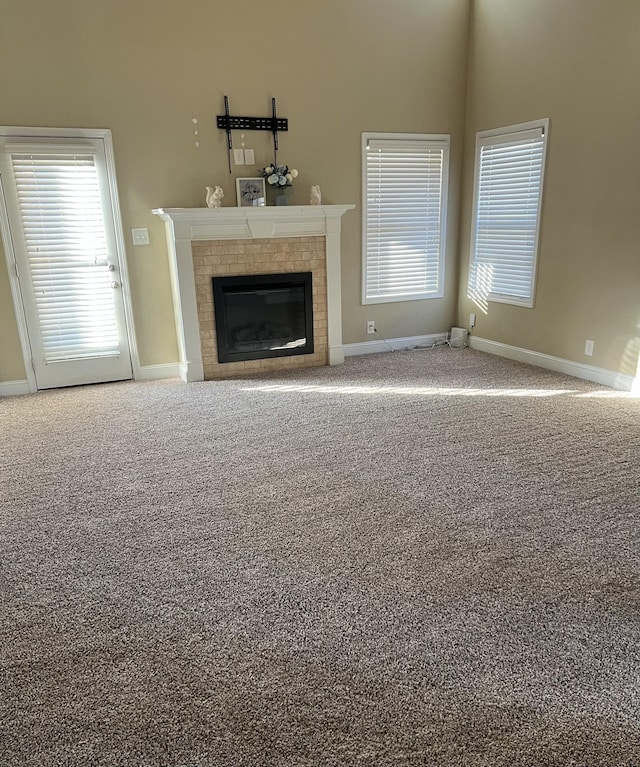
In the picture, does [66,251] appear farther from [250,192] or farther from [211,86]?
[211,86]

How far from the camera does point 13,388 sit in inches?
190

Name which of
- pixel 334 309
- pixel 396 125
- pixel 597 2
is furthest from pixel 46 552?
pixel 597 2

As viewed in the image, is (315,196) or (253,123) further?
(315,196)

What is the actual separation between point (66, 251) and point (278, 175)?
1900 mm

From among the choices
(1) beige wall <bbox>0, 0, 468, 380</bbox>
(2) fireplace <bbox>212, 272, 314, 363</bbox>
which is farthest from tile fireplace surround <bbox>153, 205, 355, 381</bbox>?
(1) beige wall <bbox>0, 0, 468, 380</bbox>

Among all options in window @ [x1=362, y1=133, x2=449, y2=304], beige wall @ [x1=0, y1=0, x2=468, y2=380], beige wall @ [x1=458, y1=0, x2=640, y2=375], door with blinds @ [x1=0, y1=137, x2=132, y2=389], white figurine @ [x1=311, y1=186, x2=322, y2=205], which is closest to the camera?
beige wall @ [x1=458, y1=0, x2=640, y2=375]

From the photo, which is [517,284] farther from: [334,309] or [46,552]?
[46,552]

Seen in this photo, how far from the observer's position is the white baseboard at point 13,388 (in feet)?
15.8

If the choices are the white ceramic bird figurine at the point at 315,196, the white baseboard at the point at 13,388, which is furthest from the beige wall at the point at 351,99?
the white ceramic bird figurine at the point at 315,196

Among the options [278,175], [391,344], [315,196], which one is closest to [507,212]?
[391,344]

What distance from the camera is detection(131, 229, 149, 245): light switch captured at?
4891mm

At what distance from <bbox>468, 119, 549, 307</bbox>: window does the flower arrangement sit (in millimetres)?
1953

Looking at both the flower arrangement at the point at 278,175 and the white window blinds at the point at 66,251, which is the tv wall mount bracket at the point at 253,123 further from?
the white window blinds at the point at 66,251

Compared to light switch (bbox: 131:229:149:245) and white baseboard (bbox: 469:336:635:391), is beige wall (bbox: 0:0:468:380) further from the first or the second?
white baseboard (bbox: 469:336:635:391)
